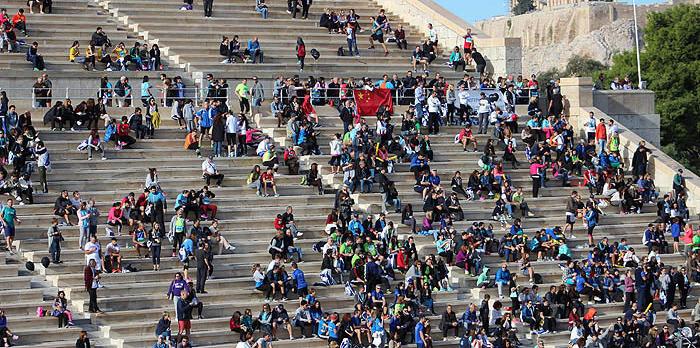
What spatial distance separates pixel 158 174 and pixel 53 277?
5.78 m

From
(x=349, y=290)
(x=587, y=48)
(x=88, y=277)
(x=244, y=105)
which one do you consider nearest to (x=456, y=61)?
(x=244, y=105)

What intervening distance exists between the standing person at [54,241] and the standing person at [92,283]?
1.23m

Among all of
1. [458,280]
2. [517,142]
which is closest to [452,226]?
[458,280]

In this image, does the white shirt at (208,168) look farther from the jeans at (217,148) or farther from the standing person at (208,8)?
the standing person at (208,8)

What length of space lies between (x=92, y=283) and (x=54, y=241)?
5.51 feet

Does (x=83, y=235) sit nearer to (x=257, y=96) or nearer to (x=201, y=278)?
(x=201, y=278)

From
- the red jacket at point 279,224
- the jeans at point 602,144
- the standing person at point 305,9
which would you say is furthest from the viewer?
the standing person at point 305,9

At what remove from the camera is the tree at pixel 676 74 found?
2950 inches

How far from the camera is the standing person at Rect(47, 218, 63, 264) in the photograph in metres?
35.6

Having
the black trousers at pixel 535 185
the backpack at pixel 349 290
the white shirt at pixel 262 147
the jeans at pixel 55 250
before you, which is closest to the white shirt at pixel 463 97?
the black trousers at pixel 535 185

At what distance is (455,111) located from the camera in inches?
1849

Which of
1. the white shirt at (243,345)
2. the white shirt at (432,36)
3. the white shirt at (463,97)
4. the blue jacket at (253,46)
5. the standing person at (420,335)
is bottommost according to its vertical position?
the standing person at (420,335)

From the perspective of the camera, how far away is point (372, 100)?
152ft

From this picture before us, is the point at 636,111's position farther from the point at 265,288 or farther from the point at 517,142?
the point at 265,288
